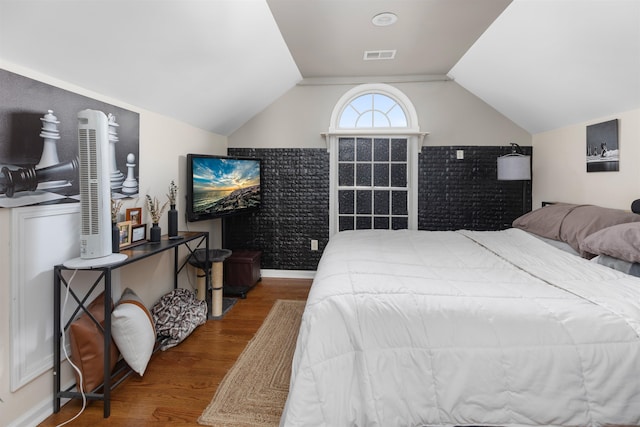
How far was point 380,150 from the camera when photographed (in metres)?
4.16

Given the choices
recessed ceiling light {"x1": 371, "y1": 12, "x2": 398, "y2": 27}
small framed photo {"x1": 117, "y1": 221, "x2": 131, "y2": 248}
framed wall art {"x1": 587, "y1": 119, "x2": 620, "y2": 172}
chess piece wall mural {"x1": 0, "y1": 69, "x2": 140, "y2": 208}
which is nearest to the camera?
chess piece wall mural {"x1": 0, "y1": 69, "x2": 140, "y2": 208}

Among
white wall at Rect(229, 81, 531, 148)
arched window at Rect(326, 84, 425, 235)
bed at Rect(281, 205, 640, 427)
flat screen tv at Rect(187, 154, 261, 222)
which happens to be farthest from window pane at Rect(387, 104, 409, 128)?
bed at Rect(281, 205, 640, 427)

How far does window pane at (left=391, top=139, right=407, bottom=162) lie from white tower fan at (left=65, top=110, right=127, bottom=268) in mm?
3170

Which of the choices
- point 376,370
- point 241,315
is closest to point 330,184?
point 241,315

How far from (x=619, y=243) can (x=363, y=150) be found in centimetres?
275

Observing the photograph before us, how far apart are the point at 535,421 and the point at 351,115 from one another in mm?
3551

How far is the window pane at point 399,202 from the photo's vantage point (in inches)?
165

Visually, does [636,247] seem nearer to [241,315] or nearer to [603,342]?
[603,342]

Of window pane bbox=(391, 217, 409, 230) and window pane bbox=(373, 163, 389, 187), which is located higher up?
window pane bbox=(373, 163, 389, 187)

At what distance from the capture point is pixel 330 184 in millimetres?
4148

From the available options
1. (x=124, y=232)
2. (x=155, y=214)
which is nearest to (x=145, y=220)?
(x=155, y=214)

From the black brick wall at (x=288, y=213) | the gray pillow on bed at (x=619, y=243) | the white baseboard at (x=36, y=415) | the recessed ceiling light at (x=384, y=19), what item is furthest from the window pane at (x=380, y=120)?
the white baseboard at (x=36, y=415)

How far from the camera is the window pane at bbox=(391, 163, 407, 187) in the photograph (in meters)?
4.16

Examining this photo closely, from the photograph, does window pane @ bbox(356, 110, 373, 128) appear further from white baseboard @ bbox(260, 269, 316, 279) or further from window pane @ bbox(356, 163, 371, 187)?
white baseboard @ bbox(260, 269, 316, 279)
